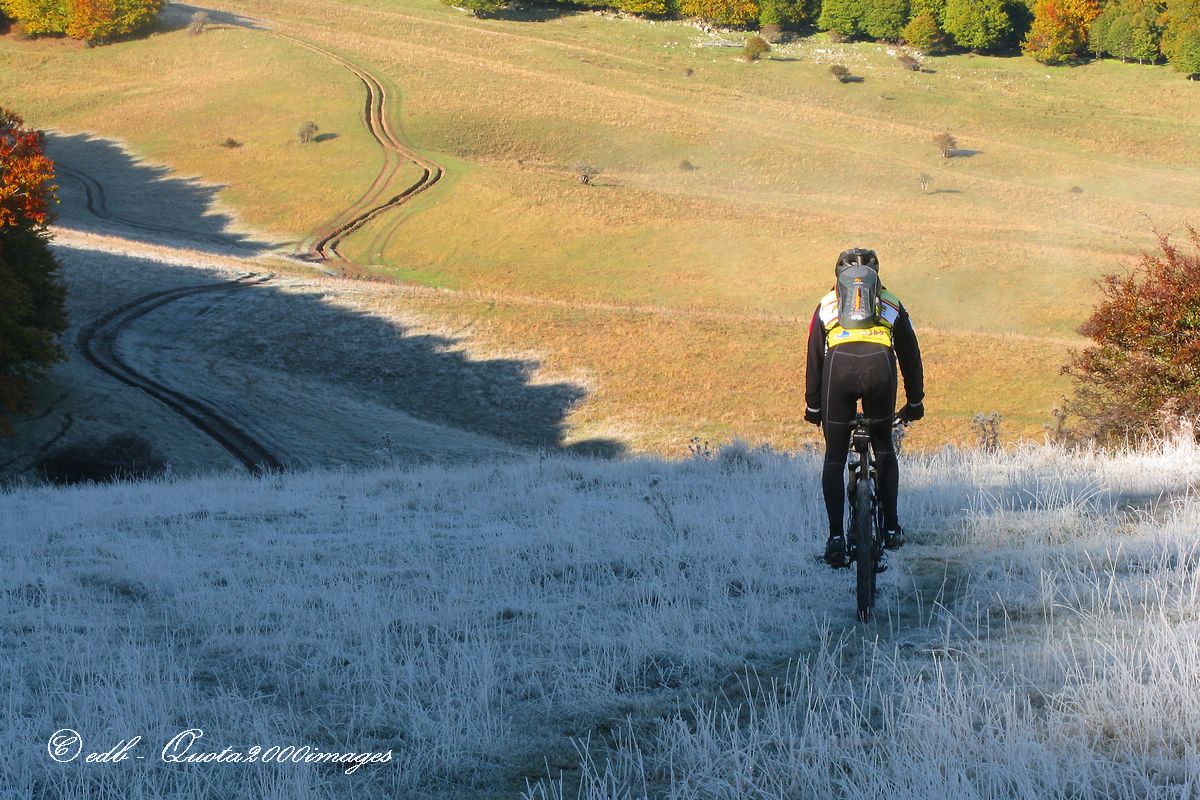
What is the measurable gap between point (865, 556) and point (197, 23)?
11903cm

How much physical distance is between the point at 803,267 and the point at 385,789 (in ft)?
181

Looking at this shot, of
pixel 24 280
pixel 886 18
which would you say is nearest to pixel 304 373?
pixel 24 280

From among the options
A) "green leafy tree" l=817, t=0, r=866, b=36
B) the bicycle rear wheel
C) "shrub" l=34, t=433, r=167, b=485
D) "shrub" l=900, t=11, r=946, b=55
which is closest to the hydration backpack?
the bicycle rear wheel

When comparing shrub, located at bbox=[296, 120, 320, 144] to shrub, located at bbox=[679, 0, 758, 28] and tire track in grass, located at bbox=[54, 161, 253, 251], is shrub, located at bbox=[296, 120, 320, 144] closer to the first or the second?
tire track in grass, located at bbox=[54, 161, 253, 251]

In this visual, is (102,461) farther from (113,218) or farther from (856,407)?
(113,218)

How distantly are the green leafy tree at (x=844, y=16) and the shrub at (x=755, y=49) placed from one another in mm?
11096

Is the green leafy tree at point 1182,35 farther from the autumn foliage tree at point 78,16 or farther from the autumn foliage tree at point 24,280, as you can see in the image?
the autumn foliage tree at point 24,280

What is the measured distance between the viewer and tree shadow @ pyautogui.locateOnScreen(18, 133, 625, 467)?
32.6 meters

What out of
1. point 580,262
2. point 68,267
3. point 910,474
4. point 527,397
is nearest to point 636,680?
point 910,474

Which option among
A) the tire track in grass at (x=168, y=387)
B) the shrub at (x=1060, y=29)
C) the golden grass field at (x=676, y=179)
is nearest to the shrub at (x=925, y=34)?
the golden grass field at (x=676, y=179)

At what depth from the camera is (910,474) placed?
12422 mm

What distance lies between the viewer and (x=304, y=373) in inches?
1521

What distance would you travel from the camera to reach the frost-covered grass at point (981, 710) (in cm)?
416

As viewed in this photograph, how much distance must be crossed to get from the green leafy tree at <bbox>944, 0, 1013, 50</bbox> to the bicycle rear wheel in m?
123
